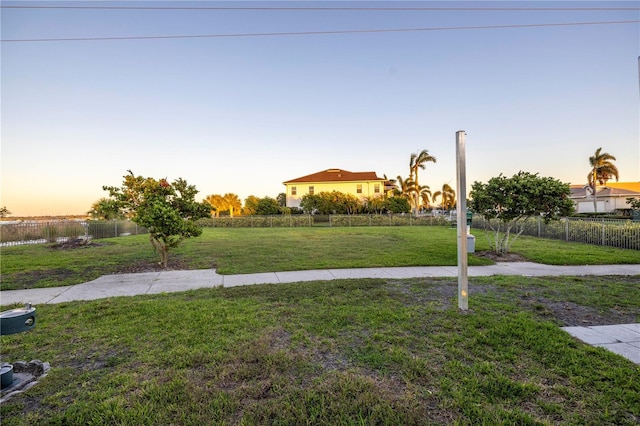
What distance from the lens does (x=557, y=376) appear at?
264 cm

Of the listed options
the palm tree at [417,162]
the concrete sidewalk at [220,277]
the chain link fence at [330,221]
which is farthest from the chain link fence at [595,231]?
the palm tree at [417,162]

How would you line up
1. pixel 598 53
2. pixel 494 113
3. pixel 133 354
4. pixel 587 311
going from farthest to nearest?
1. pixel 494 113
2. pixel 598 53
3. pixel 587 311
4. pixel 133 354

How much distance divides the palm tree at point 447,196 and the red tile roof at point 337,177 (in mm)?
22212

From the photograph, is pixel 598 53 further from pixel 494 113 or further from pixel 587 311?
pixel 587 311

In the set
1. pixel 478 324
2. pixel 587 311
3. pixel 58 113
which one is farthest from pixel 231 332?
pixel 58 113

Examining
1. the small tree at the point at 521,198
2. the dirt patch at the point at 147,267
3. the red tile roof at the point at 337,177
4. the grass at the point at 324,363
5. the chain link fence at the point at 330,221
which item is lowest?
the grass at the point at 324,363

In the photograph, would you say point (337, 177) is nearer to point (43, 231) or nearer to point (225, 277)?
point (43, 231)

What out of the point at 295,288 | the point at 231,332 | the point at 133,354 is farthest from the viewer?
the point at 295,288

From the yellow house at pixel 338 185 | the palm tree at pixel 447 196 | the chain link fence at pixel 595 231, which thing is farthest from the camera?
the palm tree at pixel 447 196

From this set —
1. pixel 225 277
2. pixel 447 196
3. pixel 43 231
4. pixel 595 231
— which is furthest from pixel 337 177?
pixel 225 277

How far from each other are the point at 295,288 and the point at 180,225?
14.3ft

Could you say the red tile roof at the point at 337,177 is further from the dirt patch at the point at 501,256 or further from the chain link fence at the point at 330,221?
the dirt patch at the point at 501,256

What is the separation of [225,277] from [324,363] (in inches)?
189

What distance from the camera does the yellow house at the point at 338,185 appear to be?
4425cm
